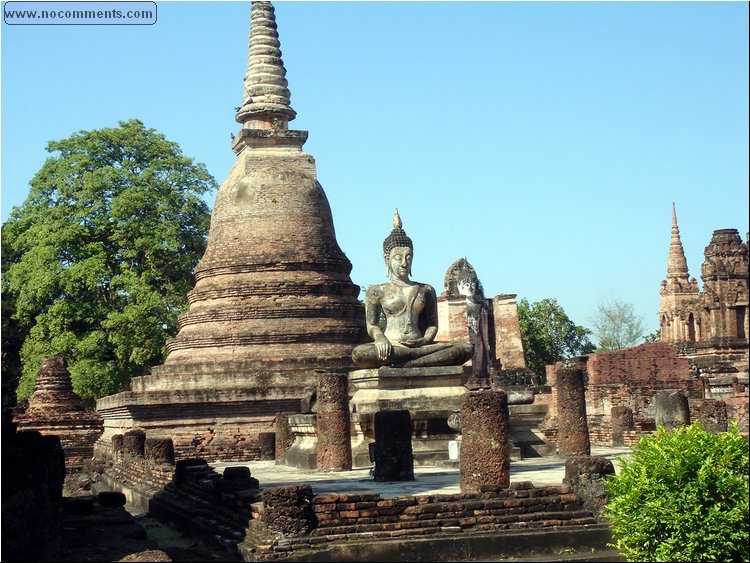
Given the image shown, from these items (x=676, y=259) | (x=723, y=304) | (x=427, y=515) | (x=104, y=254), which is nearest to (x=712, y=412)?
(x=427, y=515)

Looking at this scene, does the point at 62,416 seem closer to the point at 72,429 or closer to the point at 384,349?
the point at 72,429

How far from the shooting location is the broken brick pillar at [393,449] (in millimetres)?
12422

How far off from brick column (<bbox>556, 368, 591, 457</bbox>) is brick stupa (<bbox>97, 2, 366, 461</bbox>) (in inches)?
281

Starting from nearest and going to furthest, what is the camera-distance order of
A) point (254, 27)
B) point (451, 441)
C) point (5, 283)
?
1. point (451, 441)
2. point (254, 27)
3. point (5, 283)

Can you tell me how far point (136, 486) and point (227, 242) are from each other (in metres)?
8.35

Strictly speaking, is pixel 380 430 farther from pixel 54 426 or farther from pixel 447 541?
pixel 54 426

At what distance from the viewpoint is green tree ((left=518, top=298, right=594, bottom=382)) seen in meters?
46.6

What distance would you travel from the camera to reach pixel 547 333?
48.0m

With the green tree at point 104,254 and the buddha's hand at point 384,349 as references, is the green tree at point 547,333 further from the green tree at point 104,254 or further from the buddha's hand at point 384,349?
the buddha's hand at point 384,349

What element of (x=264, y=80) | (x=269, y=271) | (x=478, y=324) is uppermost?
(x=264, y=80)

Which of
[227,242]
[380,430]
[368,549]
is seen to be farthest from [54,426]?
[368,549]

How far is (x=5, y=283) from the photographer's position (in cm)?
3222

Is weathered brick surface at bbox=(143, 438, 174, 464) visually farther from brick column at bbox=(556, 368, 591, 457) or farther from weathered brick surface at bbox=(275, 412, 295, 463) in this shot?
brick column at bbox=(556, 368, 591, 457)

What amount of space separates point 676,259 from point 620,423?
125 feet
